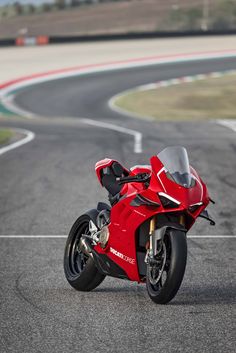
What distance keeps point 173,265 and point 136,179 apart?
103cm

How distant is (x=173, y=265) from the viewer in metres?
7.24

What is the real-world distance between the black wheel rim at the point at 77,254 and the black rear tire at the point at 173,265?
1.42 metres

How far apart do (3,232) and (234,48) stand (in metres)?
55.7

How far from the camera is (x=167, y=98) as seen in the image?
144 ft

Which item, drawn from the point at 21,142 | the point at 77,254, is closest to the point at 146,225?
the point at 77,254

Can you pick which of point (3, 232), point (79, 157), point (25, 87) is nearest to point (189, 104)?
point (25, 87)

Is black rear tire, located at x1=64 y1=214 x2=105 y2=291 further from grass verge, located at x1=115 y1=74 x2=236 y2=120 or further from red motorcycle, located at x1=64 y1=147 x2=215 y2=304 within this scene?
grass verge, located at x1=115 y1=74 x2=236 y2=120

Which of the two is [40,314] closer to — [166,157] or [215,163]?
[166,157]

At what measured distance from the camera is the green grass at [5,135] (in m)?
21.6

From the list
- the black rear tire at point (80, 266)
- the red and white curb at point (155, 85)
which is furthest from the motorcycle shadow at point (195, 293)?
the red and white curb at point (155, 85)

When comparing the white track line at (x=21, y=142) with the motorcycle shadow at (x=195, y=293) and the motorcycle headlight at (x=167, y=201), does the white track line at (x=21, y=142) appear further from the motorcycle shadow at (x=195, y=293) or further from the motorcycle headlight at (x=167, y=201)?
the motorcycle headlight at (x=167, y=201)

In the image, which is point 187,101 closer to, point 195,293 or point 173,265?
point 195,293

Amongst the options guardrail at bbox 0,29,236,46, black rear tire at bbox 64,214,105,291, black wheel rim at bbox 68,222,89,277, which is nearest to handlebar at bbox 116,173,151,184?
black rear tire at bbox 64,214,105,291

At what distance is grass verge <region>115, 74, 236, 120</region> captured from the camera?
38100 millimetres
